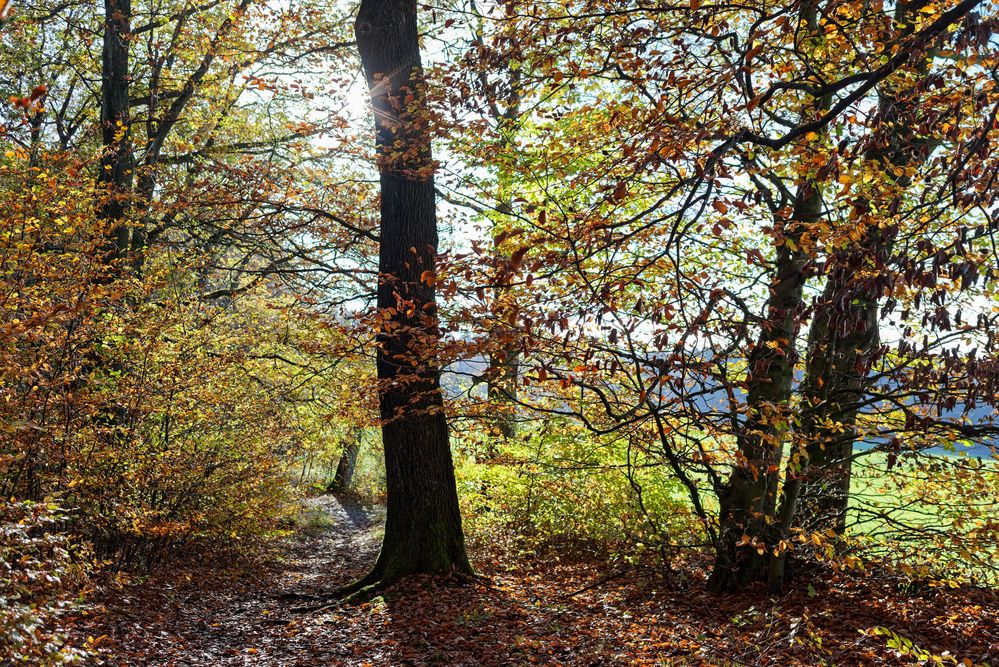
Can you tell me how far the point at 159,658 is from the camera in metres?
5.98

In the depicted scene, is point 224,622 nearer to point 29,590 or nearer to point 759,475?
point 29,590

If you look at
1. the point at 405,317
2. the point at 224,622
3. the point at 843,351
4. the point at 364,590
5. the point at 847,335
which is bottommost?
the point at 224,622

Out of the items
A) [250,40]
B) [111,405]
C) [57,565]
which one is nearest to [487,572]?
[111,405]

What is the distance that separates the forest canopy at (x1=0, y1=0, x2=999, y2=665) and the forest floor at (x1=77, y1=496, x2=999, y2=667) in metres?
0.08

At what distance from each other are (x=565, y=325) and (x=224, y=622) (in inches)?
211

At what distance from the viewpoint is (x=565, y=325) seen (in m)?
4.55

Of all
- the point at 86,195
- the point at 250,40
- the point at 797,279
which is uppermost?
the point at 250,40

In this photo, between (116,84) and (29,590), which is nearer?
(29,590)

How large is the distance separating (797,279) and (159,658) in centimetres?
642

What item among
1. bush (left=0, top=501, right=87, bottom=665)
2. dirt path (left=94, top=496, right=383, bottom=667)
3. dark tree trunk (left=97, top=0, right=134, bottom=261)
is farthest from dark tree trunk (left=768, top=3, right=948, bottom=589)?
dark tree trunk (left=97, top=0, right=134, bottom=261)

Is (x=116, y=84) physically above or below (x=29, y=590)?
above

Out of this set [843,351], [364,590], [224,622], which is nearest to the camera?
[843,351]

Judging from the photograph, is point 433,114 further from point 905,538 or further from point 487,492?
point 487,492

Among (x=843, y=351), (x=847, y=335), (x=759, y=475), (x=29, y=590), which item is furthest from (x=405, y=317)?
(x=847, y=335)
